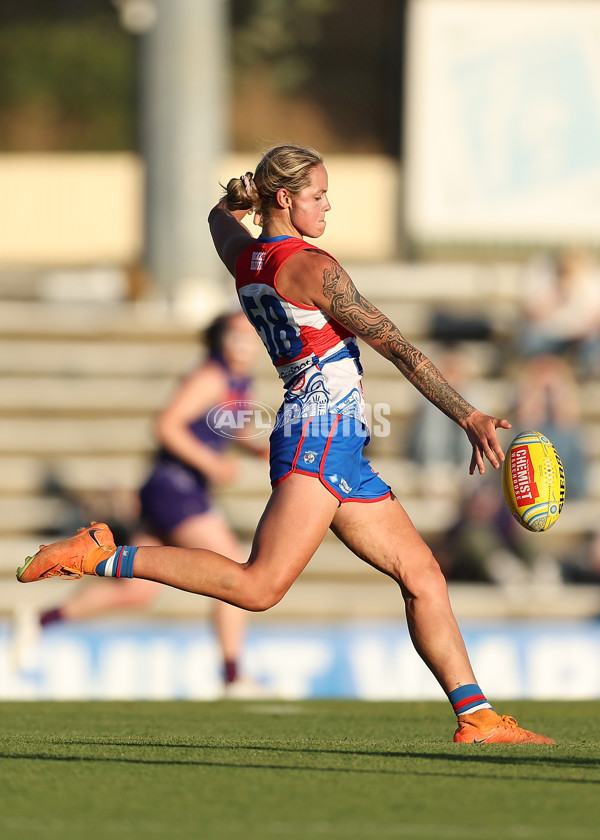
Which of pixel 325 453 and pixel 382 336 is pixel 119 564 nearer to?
pixel 325 453

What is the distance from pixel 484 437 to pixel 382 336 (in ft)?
1.63

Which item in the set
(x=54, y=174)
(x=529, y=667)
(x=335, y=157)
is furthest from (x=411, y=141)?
(x=529, y=667)

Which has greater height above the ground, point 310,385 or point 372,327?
point 372,327

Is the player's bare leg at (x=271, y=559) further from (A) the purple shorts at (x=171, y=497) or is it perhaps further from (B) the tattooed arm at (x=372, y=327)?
(A) the purple shorts at (x=171, y=497)

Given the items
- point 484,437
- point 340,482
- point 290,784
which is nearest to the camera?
point 290,784

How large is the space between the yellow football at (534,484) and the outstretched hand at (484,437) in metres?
0.39

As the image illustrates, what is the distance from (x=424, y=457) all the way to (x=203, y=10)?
5657 millimetres

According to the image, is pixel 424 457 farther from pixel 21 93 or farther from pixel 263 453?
pixel 21 93

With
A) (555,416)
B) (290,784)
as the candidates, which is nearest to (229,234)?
(290,784)

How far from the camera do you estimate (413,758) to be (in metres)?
5.07

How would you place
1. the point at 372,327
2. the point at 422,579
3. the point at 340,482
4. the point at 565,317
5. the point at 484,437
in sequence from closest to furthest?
the point at 484,437
the point at 372,327
the point at 340,482
the point at 422,579
the point at 565,317

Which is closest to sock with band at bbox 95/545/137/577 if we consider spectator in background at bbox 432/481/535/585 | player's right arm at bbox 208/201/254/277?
player's right arm at bbox 208/201/254/277

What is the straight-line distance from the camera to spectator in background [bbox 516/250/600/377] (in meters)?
14.1

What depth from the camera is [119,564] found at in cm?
521
